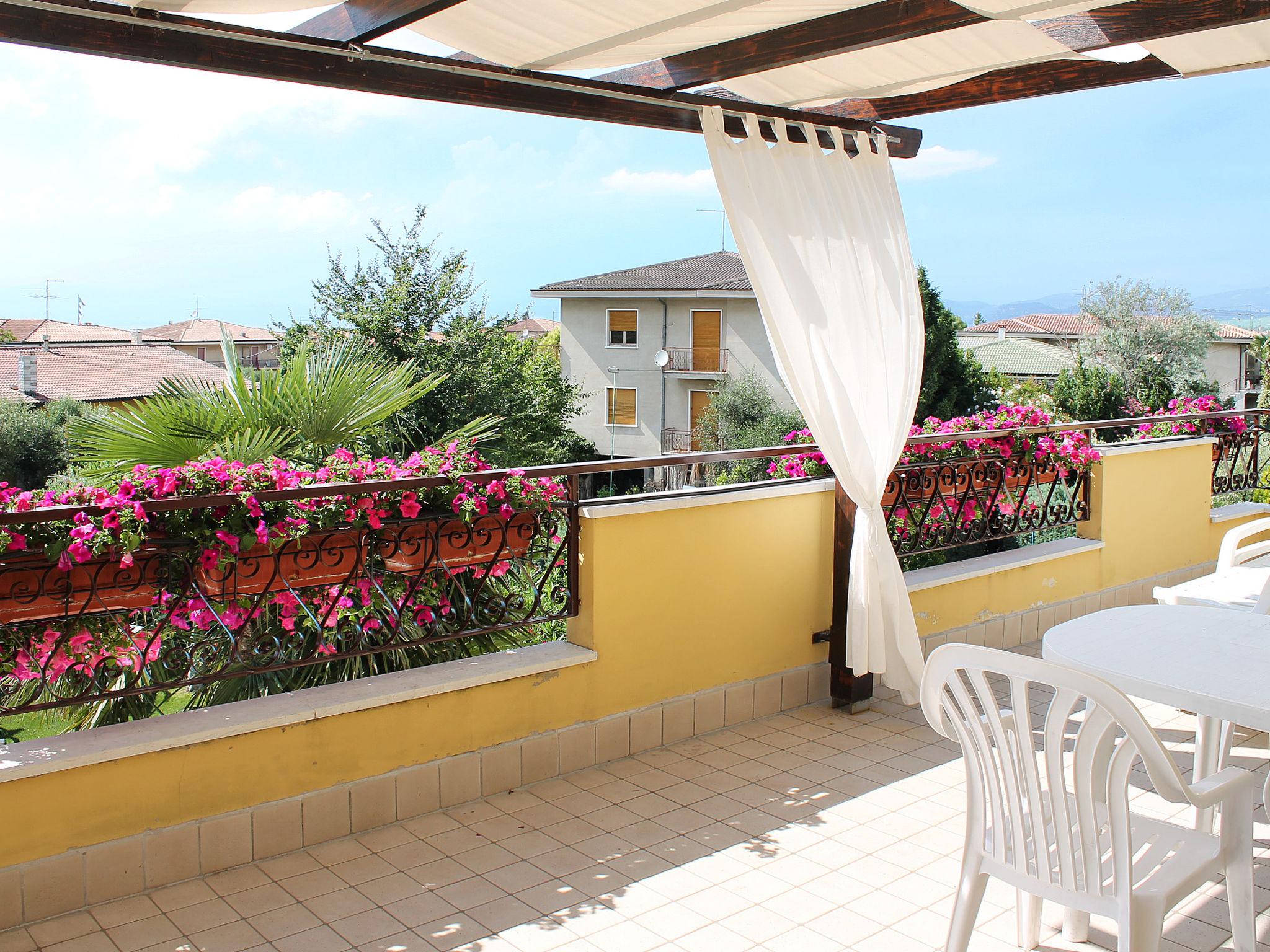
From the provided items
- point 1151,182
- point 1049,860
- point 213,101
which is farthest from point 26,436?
point 1151,182

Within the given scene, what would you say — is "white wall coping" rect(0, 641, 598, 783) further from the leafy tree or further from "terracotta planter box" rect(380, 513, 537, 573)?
the leafy tree

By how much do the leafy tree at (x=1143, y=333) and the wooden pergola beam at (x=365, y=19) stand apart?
33.9 meters

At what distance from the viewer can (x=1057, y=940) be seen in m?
2.38

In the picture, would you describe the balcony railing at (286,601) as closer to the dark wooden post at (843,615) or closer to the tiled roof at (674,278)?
the dark wooden post at (843,615)

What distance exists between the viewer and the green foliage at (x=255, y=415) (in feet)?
11.9

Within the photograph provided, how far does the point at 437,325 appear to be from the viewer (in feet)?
73.5

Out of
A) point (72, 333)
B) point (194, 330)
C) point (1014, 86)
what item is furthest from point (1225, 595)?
point (194, 330)

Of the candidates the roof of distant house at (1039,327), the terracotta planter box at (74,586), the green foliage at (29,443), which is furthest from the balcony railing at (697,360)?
the terracotta planter box at (74,586)

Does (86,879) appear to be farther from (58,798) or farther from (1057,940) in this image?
(1057,940)

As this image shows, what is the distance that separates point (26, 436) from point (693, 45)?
30.2 meters

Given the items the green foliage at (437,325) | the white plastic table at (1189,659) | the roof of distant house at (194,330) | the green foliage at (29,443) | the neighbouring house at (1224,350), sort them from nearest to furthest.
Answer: the white plastic table at (1189,659) → the green foliage at (437,325) → the green foliage at (29,443) → the neighbouring house at (1224,350) → the roof of distant house at (194,330)

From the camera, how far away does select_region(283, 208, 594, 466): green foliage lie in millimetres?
21766

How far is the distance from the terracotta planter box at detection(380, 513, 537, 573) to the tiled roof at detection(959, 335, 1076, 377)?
129 ft

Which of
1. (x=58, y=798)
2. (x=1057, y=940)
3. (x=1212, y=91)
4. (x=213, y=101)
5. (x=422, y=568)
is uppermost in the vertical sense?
(x=1212, y=91)
